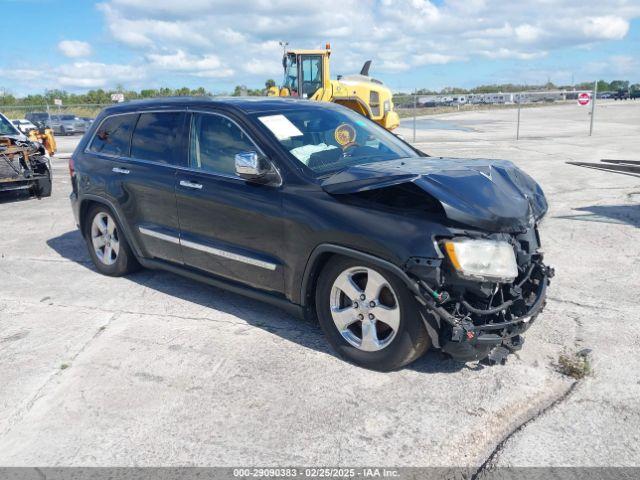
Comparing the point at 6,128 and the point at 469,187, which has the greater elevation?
the point at 6,128

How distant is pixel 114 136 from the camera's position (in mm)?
5746

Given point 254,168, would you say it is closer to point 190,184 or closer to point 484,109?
point 190,184

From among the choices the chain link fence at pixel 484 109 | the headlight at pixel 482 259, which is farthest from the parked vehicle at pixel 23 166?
the chain link fence at pixel 484 109

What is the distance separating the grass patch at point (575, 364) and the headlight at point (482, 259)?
0.78m

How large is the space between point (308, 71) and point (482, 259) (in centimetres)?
1727

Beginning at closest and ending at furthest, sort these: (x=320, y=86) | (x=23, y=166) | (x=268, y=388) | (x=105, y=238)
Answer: (x=268, y=388) → (x=105, y=238) → (x=23, y=166) → (x=320, y=86)

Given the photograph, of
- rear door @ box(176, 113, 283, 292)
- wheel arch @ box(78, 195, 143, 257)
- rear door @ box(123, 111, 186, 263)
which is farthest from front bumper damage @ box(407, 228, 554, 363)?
wheel arch @ box(78, 195, 143, 257)

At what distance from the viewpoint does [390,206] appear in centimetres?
358

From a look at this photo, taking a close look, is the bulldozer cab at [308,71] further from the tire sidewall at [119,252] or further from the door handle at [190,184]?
the door handle at [190,184]

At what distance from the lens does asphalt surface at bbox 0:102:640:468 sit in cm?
301

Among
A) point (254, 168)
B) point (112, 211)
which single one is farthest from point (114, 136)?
point (254, 168)

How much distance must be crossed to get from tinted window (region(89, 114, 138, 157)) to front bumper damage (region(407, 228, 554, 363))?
11.2 feet

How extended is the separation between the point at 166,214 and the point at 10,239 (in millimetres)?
4025

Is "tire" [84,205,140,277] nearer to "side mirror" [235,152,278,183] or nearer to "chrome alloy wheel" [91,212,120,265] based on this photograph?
"chrome alloy wheel" [91,212,120,265]
